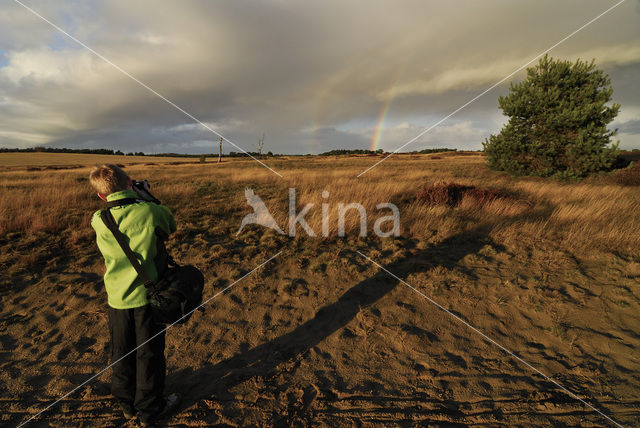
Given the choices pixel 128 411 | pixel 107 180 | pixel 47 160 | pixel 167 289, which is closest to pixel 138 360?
pixel 128 411

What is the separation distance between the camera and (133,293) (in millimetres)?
2479

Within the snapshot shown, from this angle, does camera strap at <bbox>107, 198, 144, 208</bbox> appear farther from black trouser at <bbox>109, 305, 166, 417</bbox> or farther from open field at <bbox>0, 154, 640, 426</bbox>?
open field at <bbox>0, 154, 640, 426</bbox>

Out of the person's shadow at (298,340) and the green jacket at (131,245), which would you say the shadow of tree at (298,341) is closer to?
the person's shadow at (298,340)

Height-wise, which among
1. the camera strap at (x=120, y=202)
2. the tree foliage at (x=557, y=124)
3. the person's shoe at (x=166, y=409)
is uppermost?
the tree foliage at (x=557, y=124)

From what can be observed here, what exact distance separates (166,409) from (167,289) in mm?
1409

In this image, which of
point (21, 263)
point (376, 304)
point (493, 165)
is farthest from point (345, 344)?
point (493, 165)

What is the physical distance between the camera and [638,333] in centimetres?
401

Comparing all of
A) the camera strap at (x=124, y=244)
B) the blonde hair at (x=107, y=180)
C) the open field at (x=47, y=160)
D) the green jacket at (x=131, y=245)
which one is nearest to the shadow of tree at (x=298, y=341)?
the green jacket at (x=131, y=245)

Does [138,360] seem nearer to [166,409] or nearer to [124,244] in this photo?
[166,409]

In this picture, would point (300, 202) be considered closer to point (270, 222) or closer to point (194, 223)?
point (270, 222)

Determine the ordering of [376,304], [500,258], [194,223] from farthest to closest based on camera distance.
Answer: [194,223], [500,258], [376,304]

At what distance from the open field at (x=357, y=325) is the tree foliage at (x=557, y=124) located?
30.6 ft

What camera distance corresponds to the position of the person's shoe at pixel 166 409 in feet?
8.95

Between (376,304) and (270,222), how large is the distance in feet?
14.0
